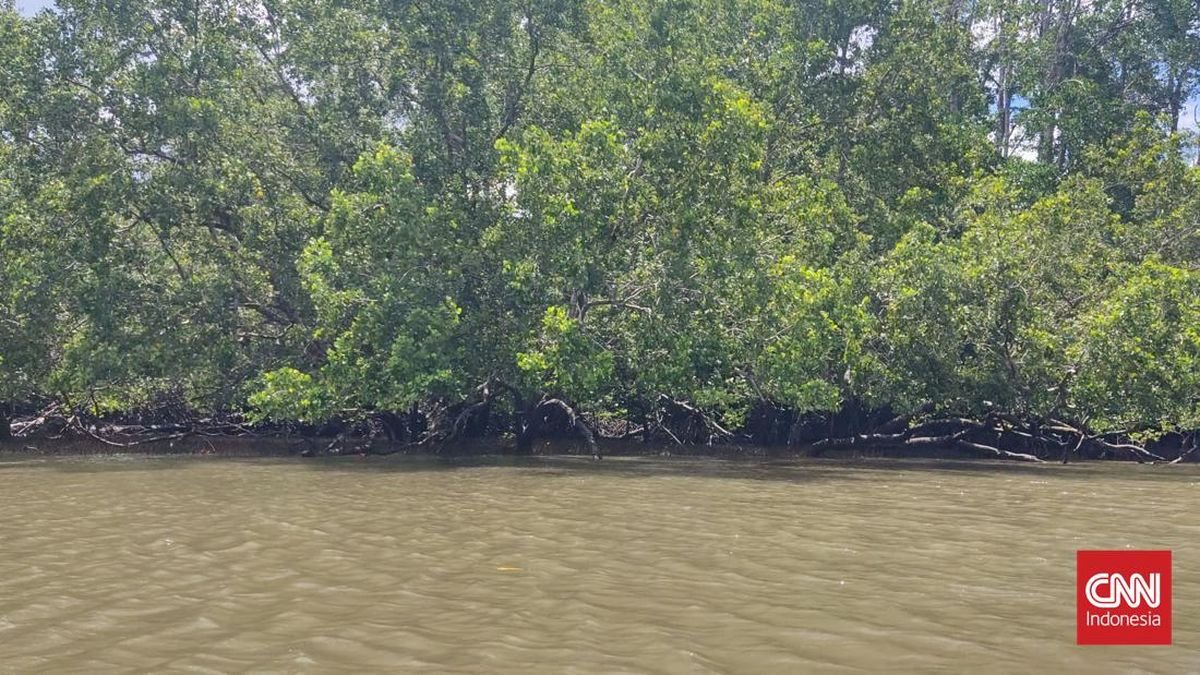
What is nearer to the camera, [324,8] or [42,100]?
[42,100]

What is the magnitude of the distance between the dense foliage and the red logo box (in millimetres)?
11844

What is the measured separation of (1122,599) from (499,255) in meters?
16.5

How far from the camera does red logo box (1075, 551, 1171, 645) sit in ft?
20.7

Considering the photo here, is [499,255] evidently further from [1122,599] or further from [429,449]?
[1122,599]

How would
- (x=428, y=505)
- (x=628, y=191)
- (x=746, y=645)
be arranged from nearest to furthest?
(x=746, y=645), (x=428, y=505), (x=628, y=191)

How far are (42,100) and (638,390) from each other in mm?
14156

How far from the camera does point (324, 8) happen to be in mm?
24312

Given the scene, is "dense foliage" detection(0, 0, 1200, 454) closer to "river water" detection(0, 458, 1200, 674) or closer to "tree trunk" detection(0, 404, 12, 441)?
"tree trunk" detection(0, 404, 12, 441)

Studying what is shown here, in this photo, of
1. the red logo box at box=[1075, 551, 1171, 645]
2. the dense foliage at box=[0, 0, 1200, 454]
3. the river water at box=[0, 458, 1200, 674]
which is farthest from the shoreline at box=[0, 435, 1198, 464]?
the red logo box at box=[1075, 551, 1171, 645]

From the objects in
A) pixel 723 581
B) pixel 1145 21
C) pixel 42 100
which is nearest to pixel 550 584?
pixel 723 581

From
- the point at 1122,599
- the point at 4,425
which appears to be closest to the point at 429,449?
the point at 4,425

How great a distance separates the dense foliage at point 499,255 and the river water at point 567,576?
5.97m

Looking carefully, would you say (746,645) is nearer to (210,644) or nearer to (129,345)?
(210,644)

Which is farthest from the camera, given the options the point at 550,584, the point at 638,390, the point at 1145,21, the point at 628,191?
the point at 1145,21
